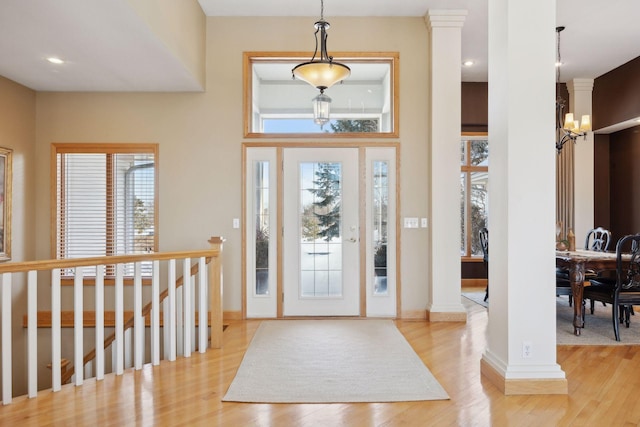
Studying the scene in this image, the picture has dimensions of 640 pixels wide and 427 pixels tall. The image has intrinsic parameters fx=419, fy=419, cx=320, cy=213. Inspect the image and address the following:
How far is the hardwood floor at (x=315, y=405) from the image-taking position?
96.8 inches

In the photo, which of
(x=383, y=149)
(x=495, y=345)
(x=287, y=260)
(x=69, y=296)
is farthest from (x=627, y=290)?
(x=69, y=296)

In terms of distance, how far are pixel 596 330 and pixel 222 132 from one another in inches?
182

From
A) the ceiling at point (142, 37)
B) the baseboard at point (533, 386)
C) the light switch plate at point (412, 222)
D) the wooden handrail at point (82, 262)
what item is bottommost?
the baseboard at point (533, 386)

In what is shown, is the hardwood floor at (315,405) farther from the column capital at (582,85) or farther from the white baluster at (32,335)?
the column capital at (582,85)

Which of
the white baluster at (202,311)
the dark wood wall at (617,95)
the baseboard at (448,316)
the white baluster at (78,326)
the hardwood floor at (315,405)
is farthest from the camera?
the dark wood wall at (617,95)

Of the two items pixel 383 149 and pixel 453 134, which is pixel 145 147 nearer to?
pixel 383 149

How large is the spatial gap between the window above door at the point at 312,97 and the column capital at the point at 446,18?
1.82 feet

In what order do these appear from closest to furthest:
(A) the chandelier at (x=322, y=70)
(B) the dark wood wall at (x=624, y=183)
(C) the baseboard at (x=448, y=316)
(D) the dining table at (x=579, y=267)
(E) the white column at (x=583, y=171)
→ 1. (A) the chandelier at (x=322, y=70)
2. (D) the dining table at (x=579, y=267)
3. (C) the baseboard at (x=448, y=316)
4. (B) the dark wood wall at (x=624, y=183)
5. (E) the white column at (x=583, y=171)

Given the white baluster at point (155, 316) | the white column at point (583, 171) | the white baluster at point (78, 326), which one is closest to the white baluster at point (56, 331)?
the white baluster at point (78, 326)

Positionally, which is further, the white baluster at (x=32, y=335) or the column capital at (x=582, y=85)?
the column capital at (x=582, y=85)

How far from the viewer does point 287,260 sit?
4.91 metres

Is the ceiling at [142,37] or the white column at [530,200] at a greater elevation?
the ceiling at [142,37]

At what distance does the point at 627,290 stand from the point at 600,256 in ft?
1.36

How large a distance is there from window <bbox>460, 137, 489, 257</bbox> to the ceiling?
1.40m
